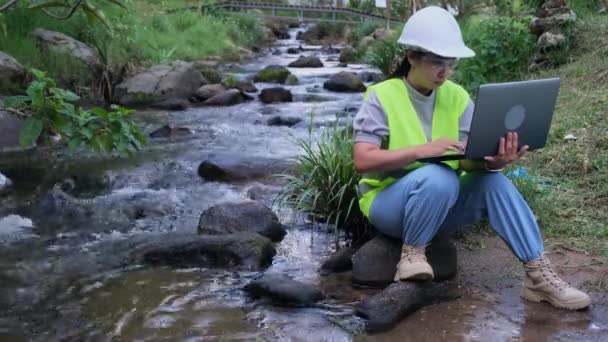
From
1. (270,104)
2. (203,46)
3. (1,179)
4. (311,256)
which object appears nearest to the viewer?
(311,256)

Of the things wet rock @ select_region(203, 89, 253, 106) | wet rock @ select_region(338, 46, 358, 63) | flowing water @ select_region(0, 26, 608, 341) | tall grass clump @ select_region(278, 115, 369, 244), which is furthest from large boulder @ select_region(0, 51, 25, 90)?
wet rock @ select_region(338, 46, 358, 63)

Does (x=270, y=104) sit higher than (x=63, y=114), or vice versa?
(x=63, y=114)

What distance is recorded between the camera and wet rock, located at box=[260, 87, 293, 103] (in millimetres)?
12328

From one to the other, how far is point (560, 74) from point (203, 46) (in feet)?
38.1

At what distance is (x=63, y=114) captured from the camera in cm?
382

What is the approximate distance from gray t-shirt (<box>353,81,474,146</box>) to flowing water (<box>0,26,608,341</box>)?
33.8 inches

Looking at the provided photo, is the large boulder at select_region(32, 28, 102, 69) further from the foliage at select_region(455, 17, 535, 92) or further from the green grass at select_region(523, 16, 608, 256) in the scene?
the green grass at select_region(523, 16, 608, 256)

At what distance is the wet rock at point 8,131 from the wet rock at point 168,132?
1.63m

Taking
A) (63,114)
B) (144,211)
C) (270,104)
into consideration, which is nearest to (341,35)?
(270,104)

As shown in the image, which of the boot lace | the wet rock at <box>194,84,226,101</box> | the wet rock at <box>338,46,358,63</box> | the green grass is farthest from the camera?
the wet rock at <box>338,46,358,63</box>

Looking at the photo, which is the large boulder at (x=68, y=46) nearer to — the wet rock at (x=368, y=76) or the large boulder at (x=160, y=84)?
the large boulder at (x=160, y=84)

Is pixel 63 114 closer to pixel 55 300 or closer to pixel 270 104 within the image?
pixel 55 300

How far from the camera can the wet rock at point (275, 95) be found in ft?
40.4

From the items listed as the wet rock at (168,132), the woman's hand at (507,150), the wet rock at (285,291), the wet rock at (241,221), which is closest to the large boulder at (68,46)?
the wet rock at (168,132)
